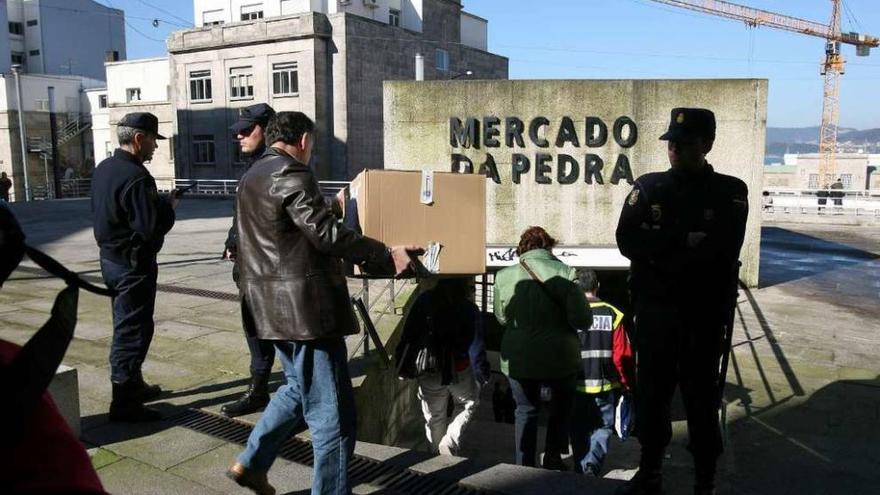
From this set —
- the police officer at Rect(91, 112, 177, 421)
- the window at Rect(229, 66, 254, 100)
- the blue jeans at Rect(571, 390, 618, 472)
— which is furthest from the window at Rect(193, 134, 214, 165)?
the blue jeans at Rect(571, 390, 618, 472)

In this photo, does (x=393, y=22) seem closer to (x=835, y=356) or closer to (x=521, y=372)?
(x=835, y=356)

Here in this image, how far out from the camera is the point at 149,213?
163 inches

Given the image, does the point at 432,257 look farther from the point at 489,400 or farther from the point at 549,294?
the point at 489,400

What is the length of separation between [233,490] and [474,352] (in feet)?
7.15

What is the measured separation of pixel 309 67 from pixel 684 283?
3462 centimetres

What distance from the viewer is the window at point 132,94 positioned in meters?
44.0

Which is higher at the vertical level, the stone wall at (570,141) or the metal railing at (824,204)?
the stone wall at (570,141)

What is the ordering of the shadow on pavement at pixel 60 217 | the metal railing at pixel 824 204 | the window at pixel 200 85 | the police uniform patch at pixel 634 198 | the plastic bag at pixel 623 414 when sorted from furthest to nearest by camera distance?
the window at pixel 200 85, the metal railing at pixel 824 204, the shadow on pavement at pixel 60 217, the plastic bag at pixel 623 414, the police uniform patch at pixel 634 198

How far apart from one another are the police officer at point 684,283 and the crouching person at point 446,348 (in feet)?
6.57

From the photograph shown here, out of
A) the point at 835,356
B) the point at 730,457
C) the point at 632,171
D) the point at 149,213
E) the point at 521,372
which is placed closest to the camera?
the point at 149,213

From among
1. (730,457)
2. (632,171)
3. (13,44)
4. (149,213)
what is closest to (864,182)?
(632,171)

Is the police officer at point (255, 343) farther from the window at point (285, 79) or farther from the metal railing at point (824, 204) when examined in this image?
the window at point (285, 79)

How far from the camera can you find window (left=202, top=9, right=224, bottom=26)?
4200 centimetres

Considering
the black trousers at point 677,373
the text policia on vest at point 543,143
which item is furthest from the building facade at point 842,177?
the black trousers at point 677,373
